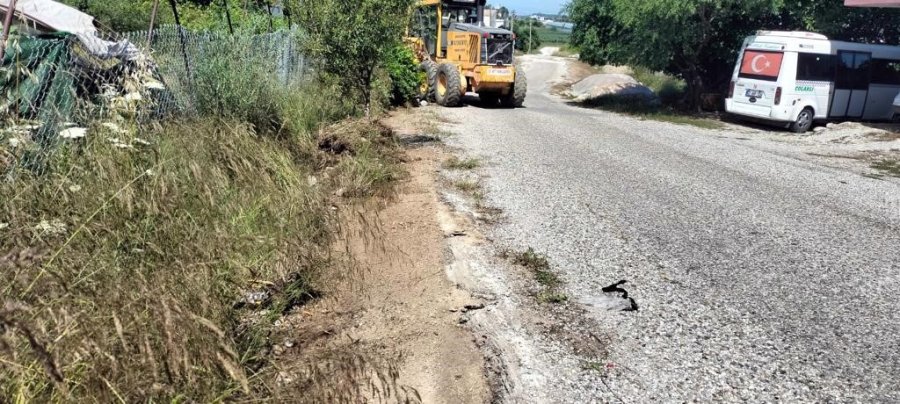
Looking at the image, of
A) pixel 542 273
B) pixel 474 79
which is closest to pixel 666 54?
pixel 474 79

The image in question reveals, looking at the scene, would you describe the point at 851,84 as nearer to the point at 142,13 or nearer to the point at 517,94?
the point at 517,94

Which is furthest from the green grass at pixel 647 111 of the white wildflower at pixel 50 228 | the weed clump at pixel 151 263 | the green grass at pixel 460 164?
the white wildflower at pixel 50 228

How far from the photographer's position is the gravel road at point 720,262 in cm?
396

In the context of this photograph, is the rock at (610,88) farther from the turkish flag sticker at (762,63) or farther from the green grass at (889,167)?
the green grass at (889,167)

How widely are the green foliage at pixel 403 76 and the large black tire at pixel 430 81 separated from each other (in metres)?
1.02

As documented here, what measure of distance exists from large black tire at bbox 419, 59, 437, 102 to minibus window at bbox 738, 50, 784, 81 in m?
8.38

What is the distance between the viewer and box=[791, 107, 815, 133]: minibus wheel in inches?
697

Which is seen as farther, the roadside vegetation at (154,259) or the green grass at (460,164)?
the green grass at (460,164)

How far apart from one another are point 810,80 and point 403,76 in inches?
412

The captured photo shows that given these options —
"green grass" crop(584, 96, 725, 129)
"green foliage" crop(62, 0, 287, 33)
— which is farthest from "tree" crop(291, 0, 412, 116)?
"green grass" crop(584, 96, 725, 129)

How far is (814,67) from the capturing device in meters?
17.6

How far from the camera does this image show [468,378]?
12.3 feet

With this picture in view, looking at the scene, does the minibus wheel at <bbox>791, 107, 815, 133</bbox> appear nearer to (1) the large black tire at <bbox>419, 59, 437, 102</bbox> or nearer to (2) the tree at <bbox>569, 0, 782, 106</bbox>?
(2) the tree at <bbox>569, 0, 782, 106</bbox>

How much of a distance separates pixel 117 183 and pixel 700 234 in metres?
5.26
